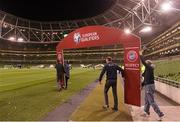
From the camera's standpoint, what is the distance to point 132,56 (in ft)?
42.4

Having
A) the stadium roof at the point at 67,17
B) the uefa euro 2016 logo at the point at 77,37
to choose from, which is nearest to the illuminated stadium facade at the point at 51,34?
the stadium roof at the point at 67,17

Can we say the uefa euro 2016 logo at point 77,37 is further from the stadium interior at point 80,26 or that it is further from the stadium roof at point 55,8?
the stadium roof at point 55,8

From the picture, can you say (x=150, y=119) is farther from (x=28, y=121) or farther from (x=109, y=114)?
(x=28, y=121)

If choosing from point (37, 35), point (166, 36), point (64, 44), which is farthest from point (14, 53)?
point (64, 44)

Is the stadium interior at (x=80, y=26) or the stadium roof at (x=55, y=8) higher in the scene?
the stadium roof at (x=55, y=8)

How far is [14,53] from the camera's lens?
12406 centimetres

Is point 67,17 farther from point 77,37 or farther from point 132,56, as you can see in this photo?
point 132,56

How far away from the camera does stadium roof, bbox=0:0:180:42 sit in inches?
2704

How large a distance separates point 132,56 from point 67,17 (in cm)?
8770

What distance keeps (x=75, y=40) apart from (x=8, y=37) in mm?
97131

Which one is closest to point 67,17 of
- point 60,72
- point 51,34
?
point 51,34

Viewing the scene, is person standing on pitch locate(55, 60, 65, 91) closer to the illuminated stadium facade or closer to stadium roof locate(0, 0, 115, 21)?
the illuminated stadium facade

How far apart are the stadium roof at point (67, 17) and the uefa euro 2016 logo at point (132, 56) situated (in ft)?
141

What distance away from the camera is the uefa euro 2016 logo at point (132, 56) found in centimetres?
1280
